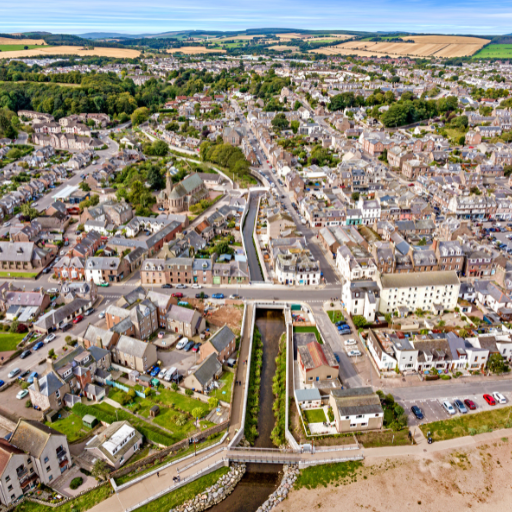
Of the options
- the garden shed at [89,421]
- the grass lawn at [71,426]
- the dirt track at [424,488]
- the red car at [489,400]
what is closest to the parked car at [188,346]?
the garden shed at [89,421]

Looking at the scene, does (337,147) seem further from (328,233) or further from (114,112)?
(114,112)

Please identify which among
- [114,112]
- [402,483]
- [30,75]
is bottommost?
[402,483]

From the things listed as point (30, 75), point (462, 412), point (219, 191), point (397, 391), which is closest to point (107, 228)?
point (219, 191)

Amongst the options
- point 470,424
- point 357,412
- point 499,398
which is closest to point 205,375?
point 357,412

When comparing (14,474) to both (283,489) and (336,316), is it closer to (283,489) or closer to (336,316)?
(283,489)

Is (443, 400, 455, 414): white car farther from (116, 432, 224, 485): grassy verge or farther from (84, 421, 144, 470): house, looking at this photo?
(84, 421, 144, 470): house
